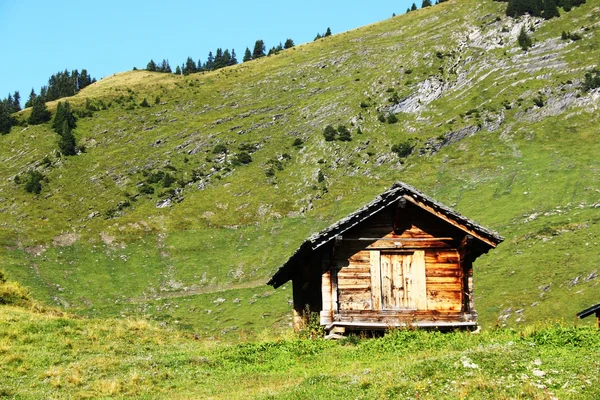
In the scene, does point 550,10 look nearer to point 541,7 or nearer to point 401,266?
point 541,7

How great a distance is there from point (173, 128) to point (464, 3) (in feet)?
318

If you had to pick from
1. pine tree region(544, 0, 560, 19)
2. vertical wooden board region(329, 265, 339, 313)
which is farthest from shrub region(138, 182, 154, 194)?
pine tree region(544, 0, 560, 19)

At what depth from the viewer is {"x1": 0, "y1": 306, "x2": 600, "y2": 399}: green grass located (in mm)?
14703

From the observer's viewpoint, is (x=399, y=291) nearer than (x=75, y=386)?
No

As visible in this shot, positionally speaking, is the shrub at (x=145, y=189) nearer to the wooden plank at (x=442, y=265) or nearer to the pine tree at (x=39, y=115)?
the pine tree at (x=39, y=115)

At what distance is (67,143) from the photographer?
14725 cm

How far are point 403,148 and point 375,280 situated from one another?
4091 inches

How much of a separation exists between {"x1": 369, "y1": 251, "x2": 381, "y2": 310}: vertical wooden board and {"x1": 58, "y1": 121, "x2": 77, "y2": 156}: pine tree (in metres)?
132

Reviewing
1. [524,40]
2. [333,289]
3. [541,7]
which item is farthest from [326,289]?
[541,7]

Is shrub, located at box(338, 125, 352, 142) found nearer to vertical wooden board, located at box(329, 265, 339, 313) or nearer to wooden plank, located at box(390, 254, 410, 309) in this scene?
wooden plank, located at box(390, 254, 410, 309)

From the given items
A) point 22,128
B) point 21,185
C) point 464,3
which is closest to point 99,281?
point 21,185

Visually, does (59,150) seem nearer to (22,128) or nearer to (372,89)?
(22,128)

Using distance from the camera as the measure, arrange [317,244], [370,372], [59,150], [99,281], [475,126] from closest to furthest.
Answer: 1. [370,372]
2. [317,244]
3. [99,281]
4. [475,126]
5. [59,150]

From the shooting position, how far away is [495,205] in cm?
9150
